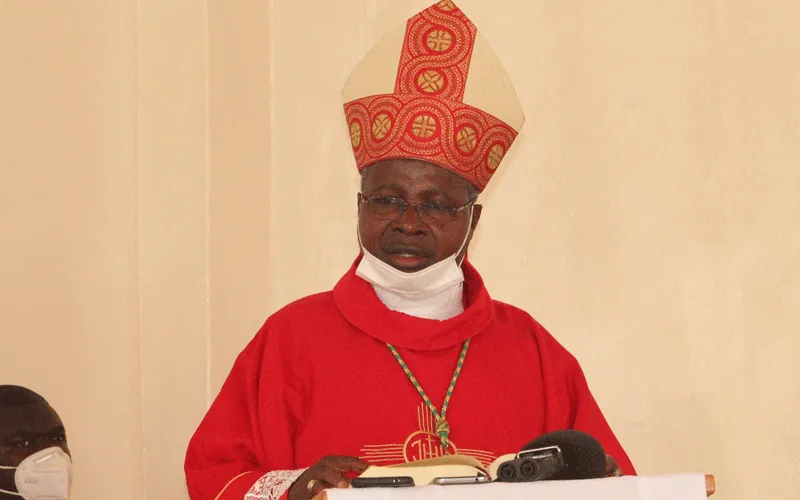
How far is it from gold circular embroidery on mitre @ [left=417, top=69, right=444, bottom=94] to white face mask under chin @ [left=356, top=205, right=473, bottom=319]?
14.2 inches

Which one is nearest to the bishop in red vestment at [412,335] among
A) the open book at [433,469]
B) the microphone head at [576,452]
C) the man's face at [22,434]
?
the man's face at [22,434]

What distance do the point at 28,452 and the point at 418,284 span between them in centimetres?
116

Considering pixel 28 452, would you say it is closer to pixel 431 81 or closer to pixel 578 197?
pixel 431 81

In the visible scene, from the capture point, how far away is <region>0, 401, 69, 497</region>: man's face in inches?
156

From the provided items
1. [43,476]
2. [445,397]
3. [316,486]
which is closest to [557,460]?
[316,486]

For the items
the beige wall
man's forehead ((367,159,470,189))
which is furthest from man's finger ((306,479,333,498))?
the beige wall

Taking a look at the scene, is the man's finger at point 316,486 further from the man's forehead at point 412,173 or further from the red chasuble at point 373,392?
the man's forehead at point 412,173

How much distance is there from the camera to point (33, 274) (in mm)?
4645

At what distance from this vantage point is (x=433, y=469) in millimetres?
3029

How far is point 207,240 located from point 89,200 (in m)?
0.49

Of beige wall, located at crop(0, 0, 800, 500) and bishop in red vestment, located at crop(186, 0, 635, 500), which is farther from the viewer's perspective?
beige wall, located at crop(0, 0, 800, 500)

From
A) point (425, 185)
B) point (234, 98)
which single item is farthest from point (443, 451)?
point (234, 98)

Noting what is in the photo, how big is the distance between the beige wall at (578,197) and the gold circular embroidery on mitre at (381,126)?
3.94 feet

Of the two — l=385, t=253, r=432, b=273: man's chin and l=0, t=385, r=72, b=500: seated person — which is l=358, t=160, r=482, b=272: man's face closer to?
l=385, t=253, r=432, b=273: man's chin
